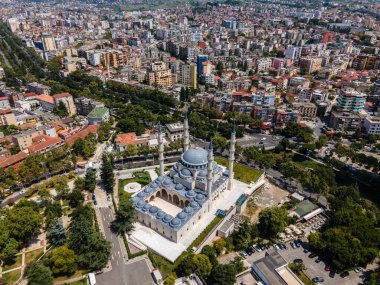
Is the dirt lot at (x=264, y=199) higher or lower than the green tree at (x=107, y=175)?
lower

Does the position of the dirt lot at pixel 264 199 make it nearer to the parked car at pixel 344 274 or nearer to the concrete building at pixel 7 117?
the parked car at pixel 344 274

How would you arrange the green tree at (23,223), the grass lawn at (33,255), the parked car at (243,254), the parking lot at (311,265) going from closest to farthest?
the parking lot at (311,265)
the green tree at (23,223)
the grass lawn at (33,255)
the parked car at (243,254)

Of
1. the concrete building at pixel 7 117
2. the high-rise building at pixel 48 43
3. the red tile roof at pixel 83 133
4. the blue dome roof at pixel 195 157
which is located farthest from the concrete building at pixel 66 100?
the high-rise building at pixel 48 43

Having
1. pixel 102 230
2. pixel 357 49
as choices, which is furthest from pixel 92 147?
pixel 357 49

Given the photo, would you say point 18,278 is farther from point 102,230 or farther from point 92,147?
point 92,147

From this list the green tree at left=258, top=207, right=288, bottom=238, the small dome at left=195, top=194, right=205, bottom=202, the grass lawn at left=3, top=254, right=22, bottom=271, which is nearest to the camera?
the grass lawn at left=3, top=254, right=22, bottom=271

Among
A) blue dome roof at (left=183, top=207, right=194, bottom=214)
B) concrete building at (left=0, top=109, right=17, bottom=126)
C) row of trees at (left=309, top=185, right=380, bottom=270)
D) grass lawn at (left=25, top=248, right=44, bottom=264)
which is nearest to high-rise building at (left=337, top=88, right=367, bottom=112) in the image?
row of trees at (left=309, top=185, right=380, bottom=270)

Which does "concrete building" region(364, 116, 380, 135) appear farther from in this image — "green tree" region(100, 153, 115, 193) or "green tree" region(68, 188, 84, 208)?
"green tree" region(68, 188, 84, 208)
